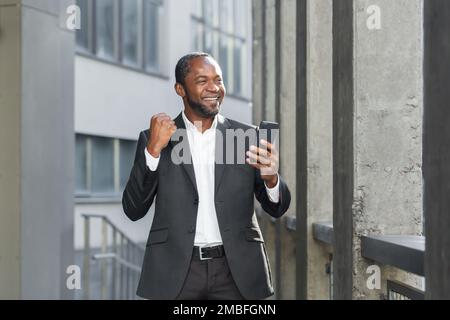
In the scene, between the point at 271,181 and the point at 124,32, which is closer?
the point at 271,181

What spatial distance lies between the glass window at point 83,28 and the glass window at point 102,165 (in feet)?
7.06

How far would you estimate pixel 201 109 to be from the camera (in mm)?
3389

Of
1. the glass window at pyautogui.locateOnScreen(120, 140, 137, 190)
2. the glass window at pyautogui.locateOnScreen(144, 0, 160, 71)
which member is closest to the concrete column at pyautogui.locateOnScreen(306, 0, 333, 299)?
the glass window at pyautogui.locateOnScreen(120, 140, 137, 190)

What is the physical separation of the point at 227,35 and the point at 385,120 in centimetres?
2543

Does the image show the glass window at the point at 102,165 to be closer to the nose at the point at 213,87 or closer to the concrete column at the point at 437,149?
the nose at the point at 213,87

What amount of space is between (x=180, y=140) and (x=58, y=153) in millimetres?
3764

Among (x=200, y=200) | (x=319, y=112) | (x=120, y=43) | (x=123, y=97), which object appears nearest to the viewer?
(x=200, y=200)

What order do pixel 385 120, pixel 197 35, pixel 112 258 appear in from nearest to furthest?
pixel 385 120 < pixel 112 258 < pixel 197 35

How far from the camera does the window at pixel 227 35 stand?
27.1 metres

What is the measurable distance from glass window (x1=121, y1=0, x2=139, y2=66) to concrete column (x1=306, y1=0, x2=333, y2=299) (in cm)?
1536

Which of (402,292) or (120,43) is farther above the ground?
(120,43)

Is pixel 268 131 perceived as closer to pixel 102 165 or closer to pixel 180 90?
pixel 180 90

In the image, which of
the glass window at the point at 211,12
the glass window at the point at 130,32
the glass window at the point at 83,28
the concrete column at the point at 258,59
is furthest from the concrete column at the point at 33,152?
the glass window at the point at 211,12

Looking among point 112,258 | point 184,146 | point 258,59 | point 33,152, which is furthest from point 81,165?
point 184,146
